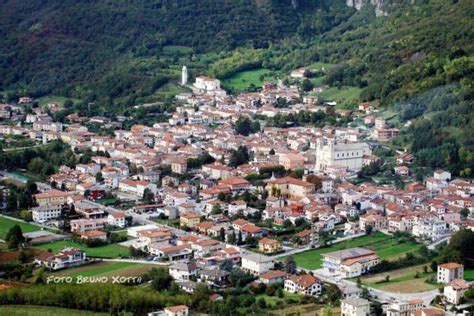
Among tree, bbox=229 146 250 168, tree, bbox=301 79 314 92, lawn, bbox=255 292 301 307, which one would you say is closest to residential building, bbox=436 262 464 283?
lawn, bbox=255 292 301 307

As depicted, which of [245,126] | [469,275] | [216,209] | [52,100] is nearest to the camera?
[469,275]

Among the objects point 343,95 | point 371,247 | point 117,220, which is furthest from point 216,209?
point 343,95

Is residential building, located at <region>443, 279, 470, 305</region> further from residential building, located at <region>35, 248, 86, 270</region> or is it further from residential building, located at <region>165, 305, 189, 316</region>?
residential building, located at <region>35, 248, 86, 270</region>

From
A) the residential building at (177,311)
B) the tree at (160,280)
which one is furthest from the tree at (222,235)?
the residential building at (177,311)

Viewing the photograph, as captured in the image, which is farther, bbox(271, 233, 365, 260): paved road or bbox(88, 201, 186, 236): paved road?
bbox(88, 201, 186, 236): paved road

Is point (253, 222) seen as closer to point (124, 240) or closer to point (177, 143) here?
point (124, 240)

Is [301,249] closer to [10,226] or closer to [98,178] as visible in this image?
[10,226]

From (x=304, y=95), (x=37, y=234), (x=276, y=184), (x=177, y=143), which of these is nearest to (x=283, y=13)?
(x=304, y=95)
